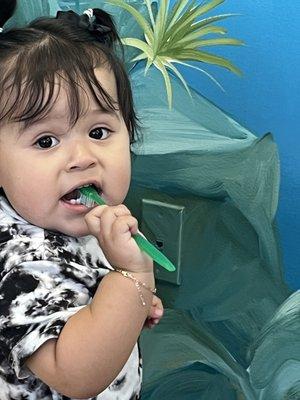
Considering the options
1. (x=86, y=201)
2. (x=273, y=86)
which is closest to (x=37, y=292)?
(x=86, y=201)

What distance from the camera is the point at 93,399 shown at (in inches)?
35.9

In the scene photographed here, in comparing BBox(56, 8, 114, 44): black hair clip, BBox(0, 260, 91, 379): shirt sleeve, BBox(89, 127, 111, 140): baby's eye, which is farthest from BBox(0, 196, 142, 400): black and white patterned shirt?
BBox(56, 8, 114, 44): black hair clip

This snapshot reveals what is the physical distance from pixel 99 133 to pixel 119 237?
17 centimetres

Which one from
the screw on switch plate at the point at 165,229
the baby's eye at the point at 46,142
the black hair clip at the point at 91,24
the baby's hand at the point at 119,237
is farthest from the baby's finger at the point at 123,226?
the screw on switch plate at the point at 165,229

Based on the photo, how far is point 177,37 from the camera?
3.82 ft

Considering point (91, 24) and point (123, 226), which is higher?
point (91, 24)

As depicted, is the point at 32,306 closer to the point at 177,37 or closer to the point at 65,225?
the point at 65,225

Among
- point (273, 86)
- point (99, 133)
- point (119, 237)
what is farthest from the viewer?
point (273, 86)

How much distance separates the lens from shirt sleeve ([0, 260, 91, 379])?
0.79 metres

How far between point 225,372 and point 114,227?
1.62ft

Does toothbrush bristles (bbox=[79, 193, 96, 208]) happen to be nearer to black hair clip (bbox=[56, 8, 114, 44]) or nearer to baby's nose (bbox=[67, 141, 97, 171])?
baby's nose (bbox=[67, 141, 97, 171])

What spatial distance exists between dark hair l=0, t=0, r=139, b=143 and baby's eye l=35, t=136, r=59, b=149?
26mm

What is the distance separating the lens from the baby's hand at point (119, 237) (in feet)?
2.65

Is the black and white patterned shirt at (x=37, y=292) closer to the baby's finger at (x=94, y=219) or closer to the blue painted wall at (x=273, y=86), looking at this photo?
the baby's finger at (x=94, y=219)
